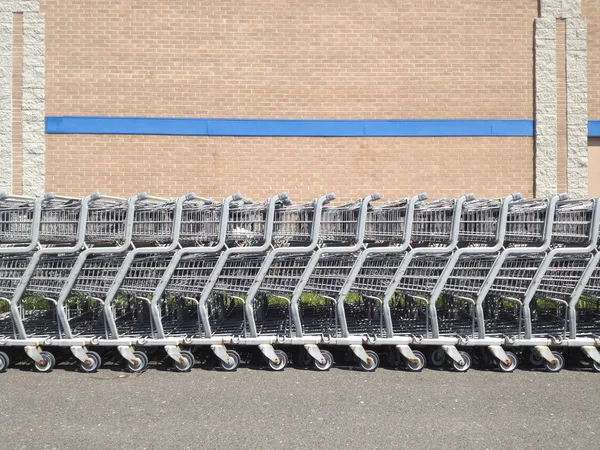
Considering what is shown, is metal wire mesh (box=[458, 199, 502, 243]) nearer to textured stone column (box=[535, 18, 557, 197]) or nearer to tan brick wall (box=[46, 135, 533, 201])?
tan brick wall (box=[46, 135, 533, 201])

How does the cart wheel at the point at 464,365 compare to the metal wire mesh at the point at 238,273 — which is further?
the metal wire mesh at the point at 238,273

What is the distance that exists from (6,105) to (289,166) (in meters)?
5.17

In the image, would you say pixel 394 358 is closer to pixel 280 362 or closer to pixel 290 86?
pixel 280 362

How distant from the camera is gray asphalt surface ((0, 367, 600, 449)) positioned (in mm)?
4531

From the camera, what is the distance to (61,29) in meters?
11.8

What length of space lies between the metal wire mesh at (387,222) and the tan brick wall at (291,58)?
223 inches

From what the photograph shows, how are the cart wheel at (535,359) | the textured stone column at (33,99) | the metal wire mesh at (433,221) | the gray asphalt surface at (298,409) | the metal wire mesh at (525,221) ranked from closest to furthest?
1. the gray asphalt surface at (298,409)
2. the metal wire mesh at (525,221)
3. the metal wire mesh at (433,221)
4. the cart wheel at (535,359)
5. the textured stone column at (33,99)

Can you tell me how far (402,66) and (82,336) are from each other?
25.9 feet

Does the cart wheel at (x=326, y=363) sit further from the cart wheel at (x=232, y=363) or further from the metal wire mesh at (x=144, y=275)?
the metal wire mesh at (x=144, y=275)

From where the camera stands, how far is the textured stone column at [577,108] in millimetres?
11977

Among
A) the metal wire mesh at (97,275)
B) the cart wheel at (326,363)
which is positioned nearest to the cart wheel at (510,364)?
the cart wheel at (326,363)

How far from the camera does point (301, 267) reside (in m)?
6.30

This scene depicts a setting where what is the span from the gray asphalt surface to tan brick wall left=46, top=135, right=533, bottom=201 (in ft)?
19.6

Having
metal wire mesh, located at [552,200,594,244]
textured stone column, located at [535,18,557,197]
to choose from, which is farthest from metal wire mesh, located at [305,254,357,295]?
textured stone column, located at [535,18,557,197]
